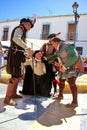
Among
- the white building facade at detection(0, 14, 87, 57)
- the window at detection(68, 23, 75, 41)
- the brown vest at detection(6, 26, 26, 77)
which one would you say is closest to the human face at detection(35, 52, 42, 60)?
the brown vest at detection(6, 26, 26, 77)

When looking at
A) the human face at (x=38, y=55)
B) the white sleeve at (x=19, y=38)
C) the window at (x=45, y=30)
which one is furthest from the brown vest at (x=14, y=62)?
the window at (x=45, y=30)

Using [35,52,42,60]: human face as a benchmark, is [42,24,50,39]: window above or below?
above

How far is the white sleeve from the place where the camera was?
404 centimetres

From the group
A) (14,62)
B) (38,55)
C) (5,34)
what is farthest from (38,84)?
(5,34)

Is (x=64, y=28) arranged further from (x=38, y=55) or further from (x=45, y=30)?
(x=38, y=55)

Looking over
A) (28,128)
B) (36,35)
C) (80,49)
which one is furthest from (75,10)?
(36,35)

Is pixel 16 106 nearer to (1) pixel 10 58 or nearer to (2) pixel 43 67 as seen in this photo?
(1) pixel 10 58

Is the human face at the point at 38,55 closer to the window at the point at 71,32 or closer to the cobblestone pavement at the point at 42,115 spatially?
the cobblestone pavement at the point at 42,115

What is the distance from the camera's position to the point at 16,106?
408cm

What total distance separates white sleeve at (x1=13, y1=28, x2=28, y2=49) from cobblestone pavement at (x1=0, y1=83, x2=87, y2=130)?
1038 millimetres

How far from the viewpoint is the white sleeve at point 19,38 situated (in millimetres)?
4039

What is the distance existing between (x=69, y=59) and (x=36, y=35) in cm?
2387

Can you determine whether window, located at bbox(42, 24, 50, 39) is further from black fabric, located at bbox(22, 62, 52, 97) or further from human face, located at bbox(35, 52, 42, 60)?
human face, located at bbox(35, 52, 42, 60)

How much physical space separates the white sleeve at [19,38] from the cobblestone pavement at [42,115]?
40.9 inches
